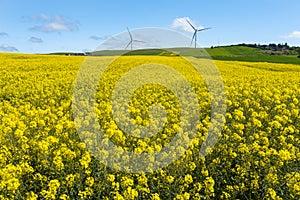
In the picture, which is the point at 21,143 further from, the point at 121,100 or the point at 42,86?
the point at 42,86

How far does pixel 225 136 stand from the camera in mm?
6992

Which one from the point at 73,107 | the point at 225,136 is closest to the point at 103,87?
the point at 73,107

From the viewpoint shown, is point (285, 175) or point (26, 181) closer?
point (26, 181)

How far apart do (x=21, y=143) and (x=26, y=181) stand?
121 cm

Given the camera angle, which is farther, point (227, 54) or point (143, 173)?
point (227, 54)

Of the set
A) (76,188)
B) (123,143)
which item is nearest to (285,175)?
Answer: (123,143)

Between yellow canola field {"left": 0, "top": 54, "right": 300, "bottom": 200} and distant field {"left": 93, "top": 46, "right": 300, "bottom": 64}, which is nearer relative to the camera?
yellow canola field {"left": 0, "top": 54, "right": 300, "bottom": 200}

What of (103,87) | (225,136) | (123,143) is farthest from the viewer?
(103,87)

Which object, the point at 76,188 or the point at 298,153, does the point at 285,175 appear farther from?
the point at 76,188

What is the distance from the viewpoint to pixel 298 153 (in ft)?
20.5

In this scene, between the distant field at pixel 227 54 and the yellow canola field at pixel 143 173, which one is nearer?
the yellow canola field at pixel 143 173

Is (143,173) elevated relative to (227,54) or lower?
lower

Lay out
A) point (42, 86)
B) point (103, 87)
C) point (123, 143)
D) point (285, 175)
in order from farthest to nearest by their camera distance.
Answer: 1. point (103, 87)
2. point (42, 86)
3. point (123, 143)
4. point (285, 175)

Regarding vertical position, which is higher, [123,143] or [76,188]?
[123,143]
